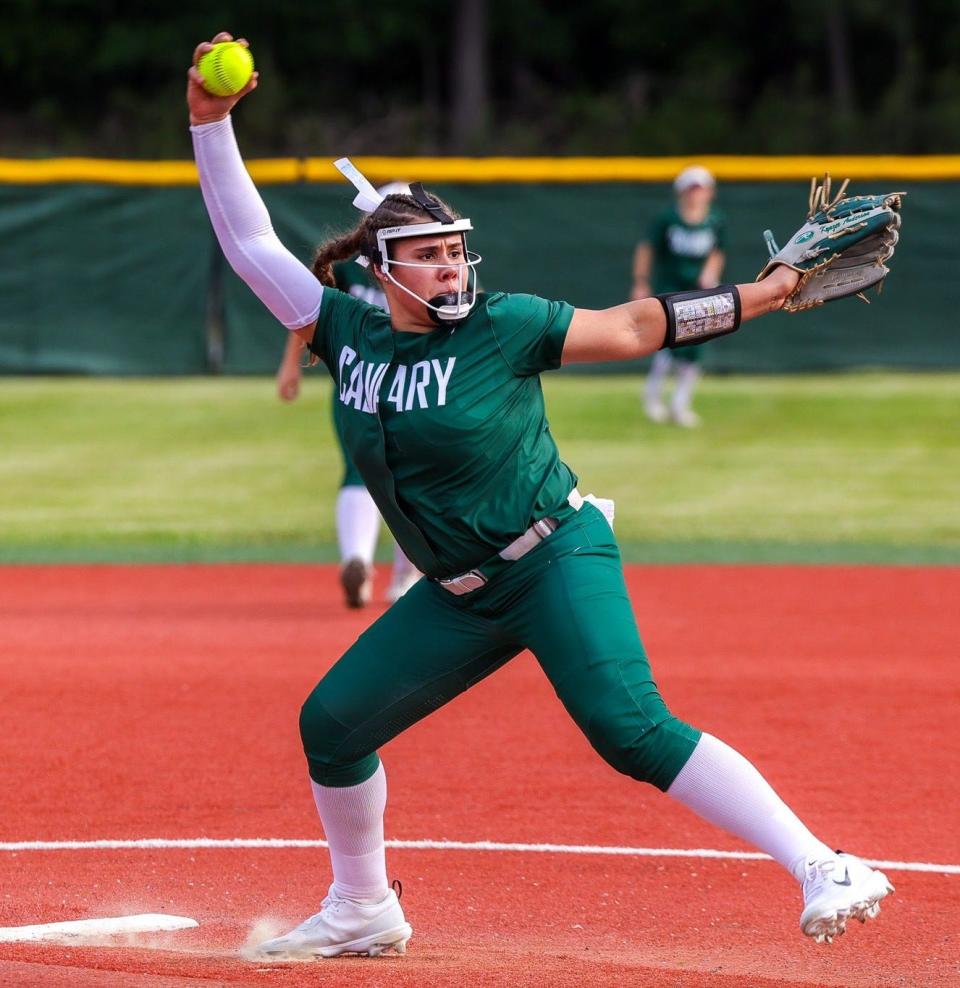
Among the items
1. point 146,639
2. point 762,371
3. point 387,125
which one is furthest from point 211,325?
point 387,125

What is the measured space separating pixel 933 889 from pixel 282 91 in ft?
111

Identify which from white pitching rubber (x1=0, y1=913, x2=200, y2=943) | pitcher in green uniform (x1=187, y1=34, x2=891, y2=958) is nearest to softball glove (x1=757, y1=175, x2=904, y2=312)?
pitcher in green uniform (x1=187, y1=34, x2=891, y2=958)

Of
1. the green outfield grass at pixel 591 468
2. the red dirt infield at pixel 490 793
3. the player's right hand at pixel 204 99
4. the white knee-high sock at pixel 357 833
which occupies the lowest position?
the green outfield grass at pixel 591 468

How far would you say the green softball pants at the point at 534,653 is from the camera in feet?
14.2

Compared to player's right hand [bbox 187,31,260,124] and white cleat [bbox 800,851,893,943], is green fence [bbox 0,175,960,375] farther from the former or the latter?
white cleat [bbox 800,851,893,943]

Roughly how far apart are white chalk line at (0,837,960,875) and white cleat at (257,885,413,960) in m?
1.06

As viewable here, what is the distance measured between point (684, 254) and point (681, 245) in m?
0.09

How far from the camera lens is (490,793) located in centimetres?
659

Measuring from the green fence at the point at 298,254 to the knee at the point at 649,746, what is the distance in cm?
1539

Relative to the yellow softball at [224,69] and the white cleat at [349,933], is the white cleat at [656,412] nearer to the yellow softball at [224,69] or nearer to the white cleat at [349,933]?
the white cleat at [349,933]

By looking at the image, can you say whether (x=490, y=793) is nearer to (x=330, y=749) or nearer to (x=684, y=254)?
(x=330, y=749)

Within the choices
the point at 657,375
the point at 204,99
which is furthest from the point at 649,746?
Result: the point at 657,375

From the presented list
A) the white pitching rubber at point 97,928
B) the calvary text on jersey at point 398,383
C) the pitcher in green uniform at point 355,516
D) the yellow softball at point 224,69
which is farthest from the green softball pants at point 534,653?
the pitcher in green uniform at point 355,516

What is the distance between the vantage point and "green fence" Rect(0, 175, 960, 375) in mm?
19484
